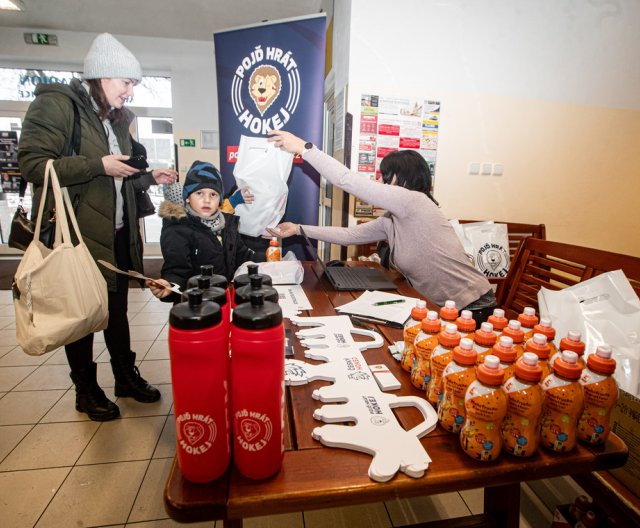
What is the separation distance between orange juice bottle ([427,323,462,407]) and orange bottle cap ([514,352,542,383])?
0.14 metres

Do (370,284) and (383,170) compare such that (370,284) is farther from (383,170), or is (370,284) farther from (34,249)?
(34,249)

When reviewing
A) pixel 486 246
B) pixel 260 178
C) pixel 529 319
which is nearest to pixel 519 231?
pixel 486 246

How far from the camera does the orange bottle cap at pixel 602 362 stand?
683 mm

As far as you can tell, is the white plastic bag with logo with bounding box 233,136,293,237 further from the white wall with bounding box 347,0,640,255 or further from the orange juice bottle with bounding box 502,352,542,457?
the orange juice bottle with bounding box 502,352,542,457

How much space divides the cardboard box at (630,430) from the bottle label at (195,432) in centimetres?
105

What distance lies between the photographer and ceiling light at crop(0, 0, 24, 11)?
3986mm

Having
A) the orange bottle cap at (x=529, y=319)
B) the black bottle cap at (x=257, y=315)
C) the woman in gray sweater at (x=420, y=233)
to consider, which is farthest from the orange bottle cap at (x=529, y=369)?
the woman in gray sweater at (x=420, y=233)

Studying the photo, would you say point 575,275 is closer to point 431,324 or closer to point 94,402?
point 431,324

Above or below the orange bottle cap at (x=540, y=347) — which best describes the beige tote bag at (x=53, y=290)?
below

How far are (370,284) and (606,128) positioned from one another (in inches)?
113

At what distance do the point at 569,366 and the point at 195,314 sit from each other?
2.08ft

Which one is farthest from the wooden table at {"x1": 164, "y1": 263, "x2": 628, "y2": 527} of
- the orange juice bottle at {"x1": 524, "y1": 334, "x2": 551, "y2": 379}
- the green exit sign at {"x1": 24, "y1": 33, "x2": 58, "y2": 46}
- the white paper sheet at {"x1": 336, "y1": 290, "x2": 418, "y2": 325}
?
the green exit sign at {"x1": 24, "y1": 33, "x2": 58, "y2": 46}

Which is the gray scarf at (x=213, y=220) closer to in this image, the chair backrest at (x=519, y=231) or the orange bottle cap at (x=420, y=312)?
the orange bottle cap at (x=420, y=312)

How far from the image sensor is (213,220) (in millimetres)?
1890
